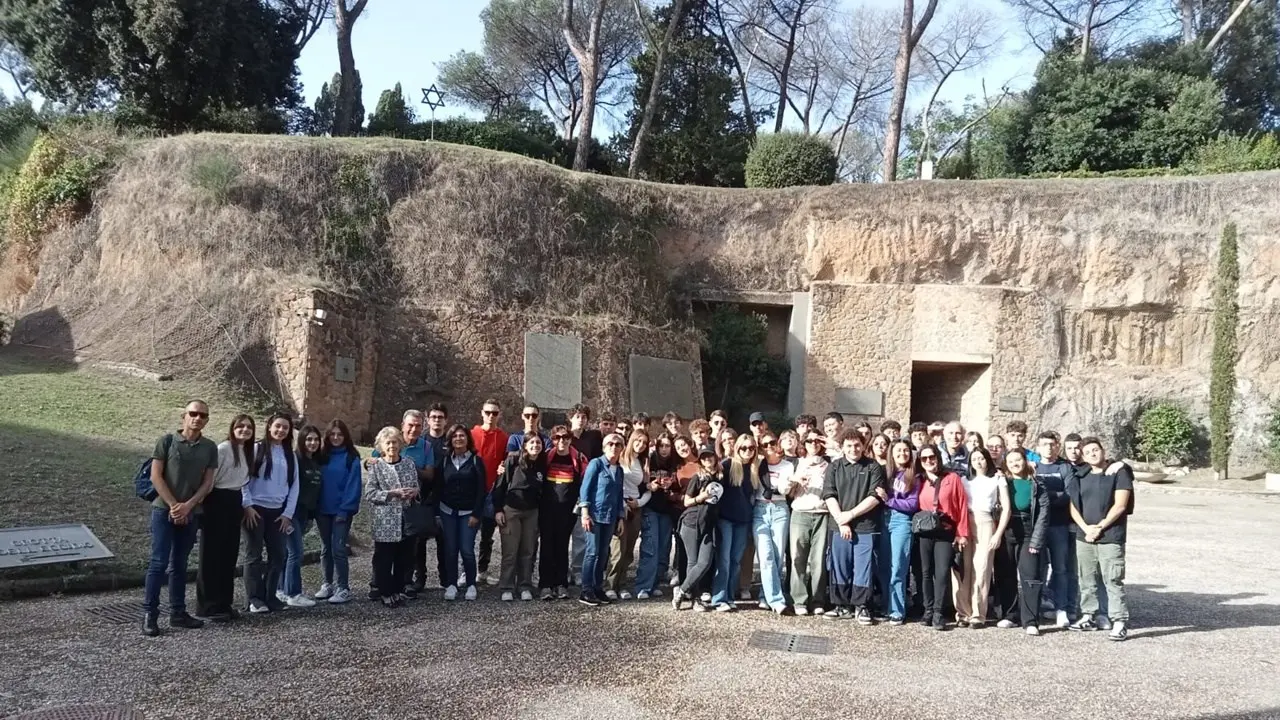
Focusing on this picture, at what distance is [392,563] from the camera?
6.57 metres

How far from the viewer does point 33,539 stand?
665cm

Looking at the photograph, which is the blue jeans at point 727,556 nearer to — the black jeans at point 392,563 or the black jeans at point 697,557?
the black jeans at point 697,557

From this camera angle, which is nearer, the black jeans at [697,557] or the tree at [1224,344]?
the black jeans at [697,557]

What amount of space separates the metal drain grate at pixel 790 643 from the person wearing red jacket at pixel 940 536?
106cm

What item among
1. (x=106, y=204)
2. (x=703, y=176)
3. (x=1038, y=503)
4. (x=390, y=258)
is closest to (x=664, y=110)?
(x=703, y=176)

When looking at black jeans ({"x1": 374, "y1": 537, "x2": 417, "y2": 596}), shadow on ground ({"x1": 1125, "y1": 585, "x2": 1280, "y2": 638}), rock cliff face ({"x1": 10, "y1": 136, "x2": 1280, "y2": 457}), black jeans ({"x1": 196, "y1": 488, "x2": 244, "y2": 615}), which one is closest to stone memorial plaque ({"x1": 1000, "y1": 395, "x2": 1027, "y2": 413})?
rock cliff face ({"x1": 10, "y1": 136, "x2": 1280, "y2": 457})

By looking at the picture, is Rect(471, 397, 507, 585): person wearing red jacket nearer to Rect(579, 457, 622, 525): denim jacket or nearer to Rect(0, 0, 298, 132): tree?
Rect(579, 457, 622, 525): denim jacket

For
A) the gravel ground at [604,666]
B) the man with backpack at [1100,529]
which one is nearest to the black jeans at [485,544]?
the gravel ground at [604,666]

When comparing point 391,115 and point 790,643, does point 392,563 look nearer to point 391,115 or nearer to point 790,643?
point 790,643

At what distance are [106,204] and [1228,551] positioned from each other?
60.6ft

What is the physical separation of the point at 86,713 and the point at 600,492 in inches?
147

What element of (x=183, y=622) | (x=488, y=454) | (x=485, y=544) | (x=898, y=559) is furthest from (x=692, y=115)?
(x=183, y=622)

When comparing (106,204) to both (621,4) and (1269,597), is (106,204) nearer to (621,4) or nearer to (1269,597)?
(1269,597)

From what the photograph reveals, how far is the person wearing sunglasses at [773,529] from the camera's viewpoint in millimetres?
6930
